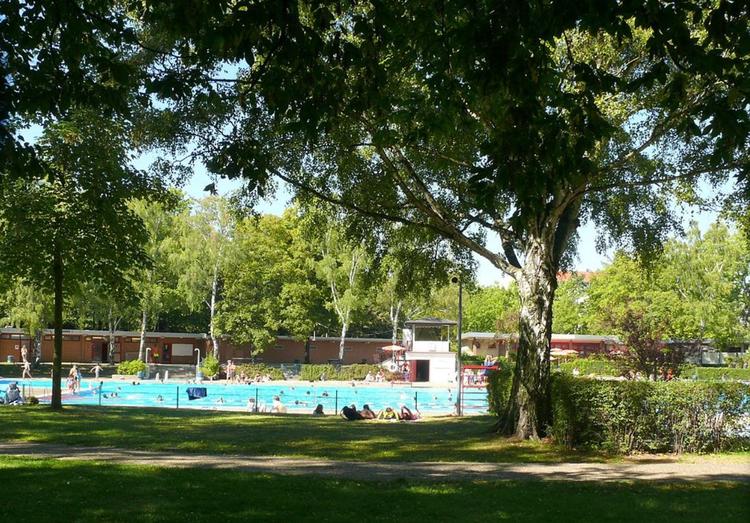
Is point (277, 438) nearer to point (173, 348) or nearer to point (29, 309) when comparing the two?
point (29, 309)

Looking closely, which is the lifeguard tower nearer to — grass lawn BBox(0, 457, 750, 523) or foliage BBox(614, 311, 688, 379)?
foliage BBox(614, 311, 688, 379)

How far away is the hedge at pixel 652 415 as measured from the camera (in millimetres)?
14203

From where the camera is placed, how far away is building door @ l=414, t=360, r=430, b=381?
2101 inches

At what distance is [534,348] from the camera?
50.8ft

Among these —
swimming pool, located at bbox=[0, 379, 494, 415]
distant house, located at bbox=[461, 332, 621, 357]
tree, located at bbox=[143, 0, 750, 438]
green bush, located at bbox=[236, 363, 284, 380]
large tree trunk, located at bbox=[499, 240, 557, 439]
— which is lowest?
swimming pool, located at bbox=[0, 379, 494, 415]

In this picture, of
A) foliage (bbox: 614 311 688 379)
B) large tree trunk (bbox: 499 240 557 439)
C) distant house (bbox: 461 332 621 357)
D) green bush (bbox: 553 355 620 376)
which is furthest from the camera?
distant house (bbox: 461 332 621 357)

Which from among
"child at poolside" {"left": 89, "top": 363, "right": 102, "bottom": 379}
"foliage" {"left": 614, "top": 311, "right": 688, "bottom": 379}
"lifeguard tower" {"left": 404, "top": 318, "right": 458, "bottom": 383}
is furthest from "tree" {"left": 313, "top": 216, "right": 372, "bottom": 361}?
"foliage" {"left": 614, "top": 311, "right": 688, "bottom": 379}

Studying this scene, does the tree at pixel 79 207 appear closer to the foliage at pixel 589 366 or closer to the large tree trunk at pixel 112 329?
the foliage at pixel 589 366

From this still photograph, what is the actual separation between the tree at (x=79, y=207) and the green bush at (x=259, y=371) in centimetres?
3377

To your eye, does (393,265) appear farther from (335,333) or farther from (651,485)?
(335,333)

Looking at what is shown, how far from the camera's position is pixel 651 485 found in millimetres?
10320

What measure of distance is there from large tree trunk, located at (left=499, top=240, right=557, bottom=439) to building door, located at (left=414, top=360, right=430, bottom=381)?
37.6 meters

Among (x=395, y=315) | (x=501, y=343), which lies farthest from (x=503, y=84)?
(x=501, y=343)

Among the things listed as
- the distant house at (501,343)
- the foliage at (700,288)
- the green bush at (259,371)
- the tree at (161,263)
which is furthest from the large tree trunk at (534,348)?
the distant house at (501,343)
